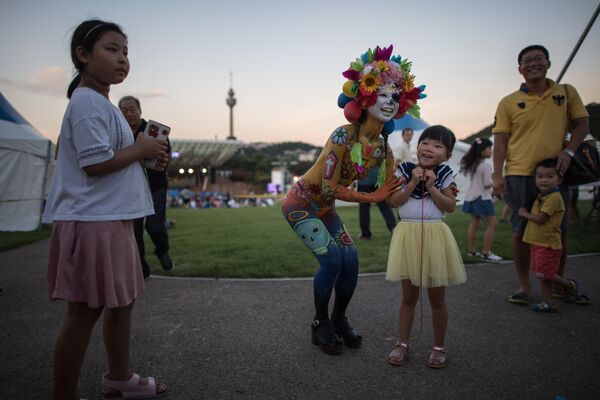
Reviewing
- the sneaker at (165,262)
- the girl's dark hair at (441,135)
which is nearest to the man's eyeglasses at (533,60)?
the girl's dark hair at (441,135)

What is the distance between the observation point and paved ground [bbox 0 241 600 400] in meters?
2.30

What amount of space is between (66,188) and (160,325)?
186cm

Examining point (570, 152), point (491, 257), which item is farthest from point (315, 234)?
point (491, 257)

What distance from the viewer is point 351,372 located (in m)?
2.51

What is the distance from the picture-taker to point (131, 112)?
4301 mm

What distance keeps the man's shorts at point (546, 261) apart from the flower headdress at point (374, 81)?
2.12 meters

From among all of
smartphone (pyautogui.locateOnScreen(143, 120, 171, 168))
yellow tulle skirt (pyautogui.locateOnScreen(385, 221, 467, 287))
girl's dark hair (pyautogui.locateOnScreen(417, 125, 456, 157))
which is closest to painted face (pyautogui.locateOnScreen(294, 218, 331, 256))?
yellow tulle skirt (pyautogui.locateOnScreen(385, 221, 467, 287))

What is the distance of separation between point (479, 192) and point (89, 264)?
19.7ft

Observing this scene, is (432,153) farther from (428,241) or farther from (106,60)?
(106,60)

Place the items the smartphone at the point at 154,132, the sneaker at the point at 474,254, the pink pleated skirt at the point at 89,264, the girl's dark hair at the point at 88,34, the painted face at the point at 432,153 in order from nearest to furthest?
the pink pleated skirt at the point at 89,264, the girl's dark hair at the point at 88,34, the smartphone at the point at 154,132, the painted face at the point at 432,153, the sneaker at the point at 474,254

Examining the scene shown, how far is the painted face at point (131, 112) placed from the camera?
430cm

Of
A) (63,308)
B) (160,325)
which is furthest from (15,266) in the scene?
(160,325)

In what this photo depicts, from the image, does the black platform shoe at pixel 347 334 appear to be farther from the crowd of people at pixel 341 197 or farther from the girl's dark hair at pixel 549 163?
the girl's dark hair at pixel 549 163

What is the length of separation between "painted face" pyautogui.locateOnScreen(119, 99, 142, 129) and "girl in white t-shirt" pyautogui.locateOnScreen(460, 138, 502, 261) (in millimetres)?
4905
